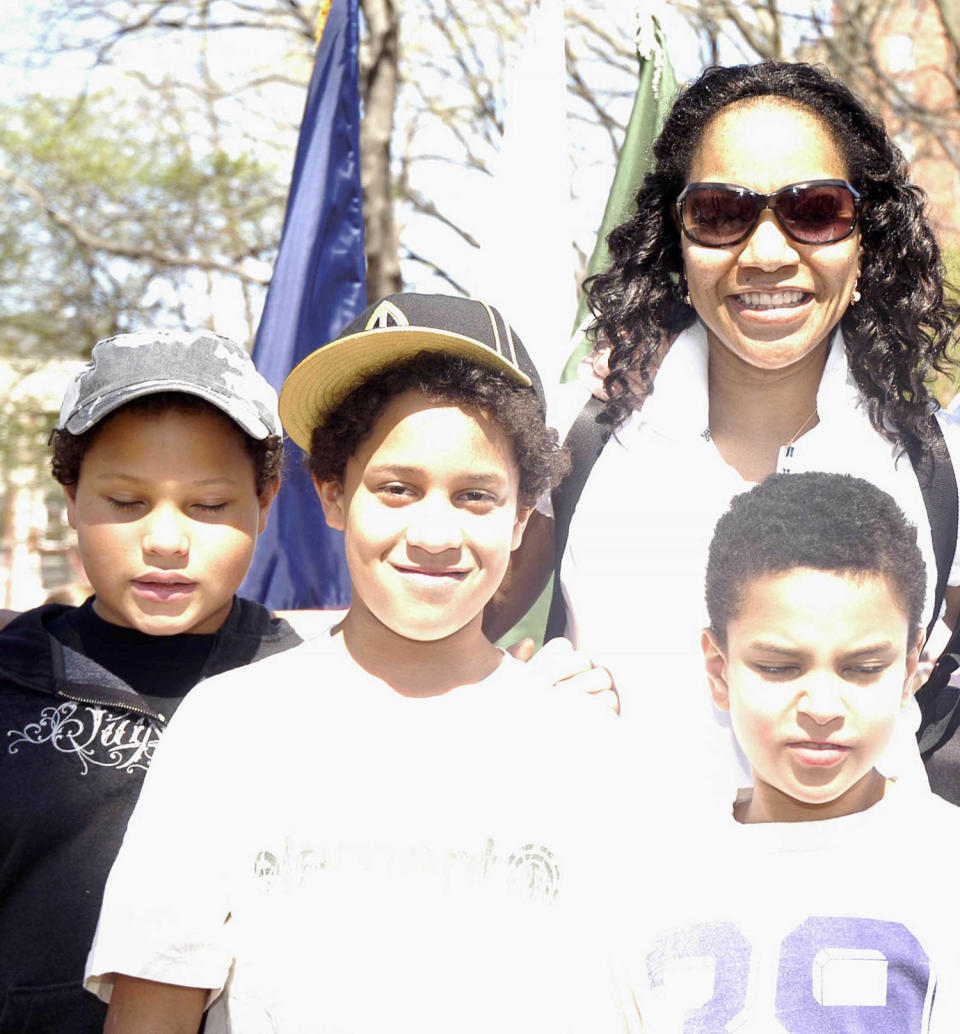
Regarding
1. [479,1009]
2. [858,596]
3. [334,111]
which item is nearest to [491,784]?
[479,1009]

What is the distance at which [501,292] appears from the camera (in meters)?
4.17

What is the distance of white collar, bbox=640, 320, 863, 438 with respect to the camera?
231 centimetres

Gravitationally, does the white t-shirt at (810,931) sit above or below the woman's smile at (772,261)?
below

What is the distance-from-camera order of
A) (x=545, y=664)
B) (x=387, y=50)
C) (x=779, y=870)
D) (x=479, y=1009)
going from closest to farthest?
1. (x=479, y=1009)
2. (x=779, y=870)
3. (x=545, y=664)
4. (x=387, y=50)

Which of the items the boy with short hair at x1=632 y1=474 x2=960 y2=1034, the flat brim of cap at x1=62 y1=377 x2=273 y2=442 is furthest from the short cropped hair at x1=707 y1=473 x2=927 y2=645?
the flat brim of cap at x1=62 y1=377 x2=273 y2=442

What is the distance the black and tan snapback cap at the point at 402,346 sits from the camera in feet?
6.69

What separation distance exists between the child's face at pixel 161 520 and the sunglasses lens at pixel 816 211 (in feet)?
3.47

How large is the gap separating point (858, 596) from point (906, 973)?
52 cm

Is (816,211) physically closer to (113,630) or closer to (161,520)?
(161,520)

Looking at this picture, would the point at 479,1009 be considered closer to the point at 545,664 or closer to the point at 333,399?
the point at 545,664

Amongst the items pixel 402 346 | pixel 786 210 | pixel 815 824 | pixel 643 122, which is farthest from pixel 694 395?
pixel 643 122

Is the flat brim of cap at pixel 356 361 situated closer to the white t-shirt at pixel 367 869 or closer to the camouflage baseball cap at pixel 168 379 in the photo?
the camouflage baseball cap at pixel 168 379

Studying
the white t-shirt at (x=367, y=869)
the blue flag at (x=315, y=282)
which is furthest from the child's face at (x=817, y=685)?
the blue flag at (x=315, y=282)

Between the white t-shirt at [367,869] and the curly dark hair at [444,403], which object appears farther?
the curly dark hair at [444,403]
